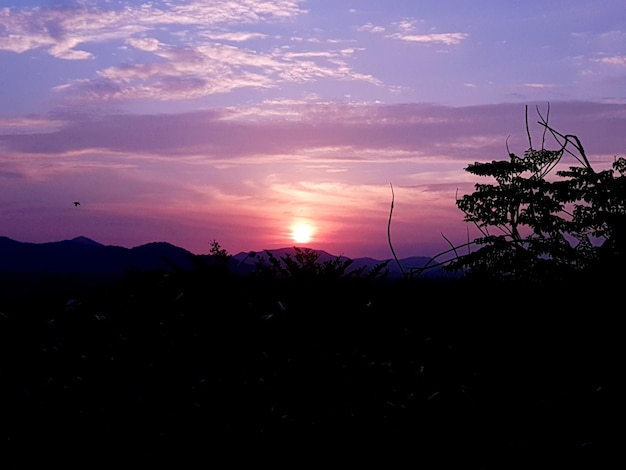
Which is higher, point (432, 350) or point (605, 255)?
point (605, 255)

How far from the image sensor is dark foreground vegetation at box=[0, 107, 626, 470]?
3.82 m

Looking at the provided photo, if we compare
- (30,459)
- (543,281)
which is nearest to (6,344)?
(30,459)

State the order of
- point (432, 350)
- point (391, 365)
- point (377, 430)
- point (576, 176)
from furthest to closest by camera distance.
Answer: point (576, 176) → point (432, 350) → point (391, 365) → point (377, 430)

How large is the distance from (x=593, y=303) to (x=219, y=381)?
9.90 ft

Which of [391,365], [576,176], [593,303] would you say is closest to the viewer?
[391,365]

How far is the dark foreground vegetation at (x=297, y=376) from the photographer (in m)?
3.82

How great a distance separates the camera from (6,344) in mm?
4402

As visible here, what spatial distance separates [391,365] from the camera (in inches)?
170

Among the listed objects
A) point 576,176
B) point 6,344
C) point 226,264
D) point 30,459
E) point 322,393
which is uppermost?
point 576,176

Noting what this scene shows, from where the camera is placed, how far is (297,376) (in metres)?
4.05

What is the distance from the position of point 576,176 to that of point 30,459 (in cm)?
1517

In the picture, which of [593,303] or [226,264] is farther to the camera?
[593,303]

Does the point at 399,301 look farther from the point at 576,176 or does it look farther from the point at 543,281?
the point at 576,176

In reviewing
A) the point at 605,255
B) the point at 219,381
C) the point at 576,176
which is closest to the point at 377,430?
the point at 219,381
